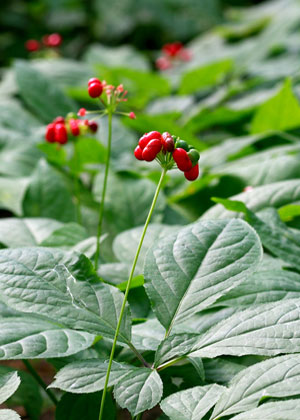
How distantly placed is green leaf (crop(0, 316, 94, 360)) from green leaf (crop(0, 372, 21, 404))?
0.03 m

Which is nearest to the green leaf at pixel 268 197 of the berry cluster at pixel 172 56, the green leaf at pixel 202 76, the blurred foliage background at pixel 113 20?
the green leaf at pixel 202 76

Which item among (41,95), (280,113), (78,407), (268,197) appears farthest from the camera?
(41,95)

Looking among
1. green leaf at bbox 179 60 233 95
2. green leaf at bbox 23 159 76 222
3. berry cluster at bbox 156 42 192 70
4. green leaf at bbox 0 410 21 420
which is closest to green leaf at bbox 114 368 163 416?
green leaf at bbox 0 410 21 420

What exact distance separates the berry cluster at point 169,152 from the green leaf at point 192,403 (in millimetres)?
Answer: 289

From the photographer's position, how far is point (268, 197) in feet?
3.68

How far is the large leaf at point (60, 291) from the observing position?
0.72m

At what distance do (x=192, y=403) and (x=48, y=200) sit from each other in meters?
0.82

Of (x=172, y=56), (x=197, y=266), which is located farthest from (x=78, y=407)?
(x=172, y=56)

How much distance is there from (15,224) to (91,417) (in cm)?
52

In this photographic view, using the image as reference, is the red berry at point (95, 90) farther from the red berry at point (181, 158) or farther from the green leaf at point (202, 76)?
the green leaf at point (202, 76)

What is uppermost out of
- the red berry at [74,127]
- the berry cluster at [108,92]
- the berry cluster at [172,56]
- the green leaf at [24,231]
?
the berry cluster at [108,92]

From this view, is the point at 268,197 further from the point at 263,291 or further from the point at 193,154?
the point at 193,154

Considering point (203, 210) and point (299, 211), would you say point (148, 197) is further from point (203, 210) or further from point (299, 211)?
point (299, 211)

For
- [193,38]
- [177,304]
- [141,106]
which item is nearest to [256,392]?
[177,304]
